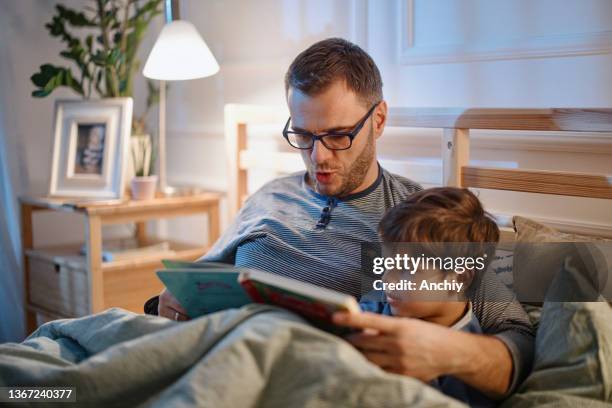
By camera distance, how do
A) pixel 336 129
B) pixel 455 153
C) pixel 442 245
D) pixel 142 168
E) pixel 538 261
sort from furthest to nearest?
pixel 142 168, pixel 455 153, pixel 336 129, pixel 538 261, pixel 442 245

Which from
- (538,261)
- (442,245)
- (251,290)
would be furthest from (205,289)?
(538,261)

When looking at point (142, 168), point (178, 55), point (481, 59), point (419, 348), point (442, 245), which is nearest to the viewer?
point (419, 348)

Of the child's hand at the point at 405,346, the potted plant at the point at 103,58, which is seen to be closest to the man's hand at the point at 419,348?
the child's hand at the point at 405,346

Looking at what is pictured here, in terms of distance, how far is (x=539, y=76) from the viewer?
71.0 inches

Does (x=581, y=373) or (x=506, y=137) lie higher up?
(x=506, y=137)

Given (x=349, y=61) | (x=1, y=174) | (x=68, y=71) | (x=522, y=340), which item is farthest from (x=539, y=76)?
(x=1, y=174)

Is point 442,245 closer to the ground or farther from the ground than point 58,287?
farther from the ground

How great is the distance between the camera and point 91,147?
2604 mm

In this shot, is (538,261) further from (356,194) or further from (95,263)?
(95,263)

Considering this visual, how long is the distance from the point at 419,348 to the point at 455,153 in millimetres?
824

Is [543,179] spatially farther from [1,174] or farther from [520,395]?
[1,174]

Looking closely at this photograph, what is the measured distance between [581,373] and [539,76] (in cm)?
87

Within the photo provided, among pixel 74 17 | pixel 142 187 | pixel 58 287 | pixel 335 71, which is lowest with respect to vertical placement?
pixel 58 287

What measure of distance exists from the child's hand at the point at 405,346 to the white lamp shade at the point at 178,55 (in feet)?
4.98
